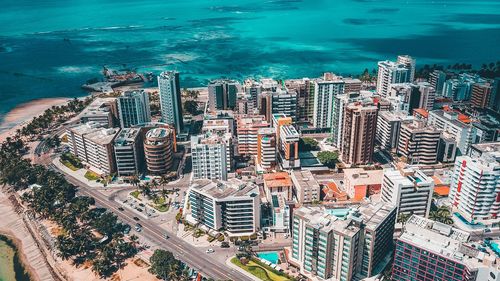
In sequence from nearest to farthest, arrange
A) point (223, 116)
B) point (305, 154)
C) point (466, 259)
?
1. point (466, 259)
2. point (305, 154)
3. point (223, 116)

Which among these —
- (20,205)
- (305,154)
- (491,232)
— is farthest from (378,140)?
(20,205)

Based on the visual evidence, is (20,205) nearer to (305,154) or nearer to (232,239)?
(232,239)

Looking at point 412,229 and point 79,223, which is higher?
point 412,229

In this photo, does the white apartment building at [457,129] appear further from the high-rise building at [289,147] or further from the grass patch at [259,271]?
the grass patch at [259,271]

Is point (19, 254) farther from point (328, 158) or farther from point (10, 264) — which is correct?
point (328, 158)

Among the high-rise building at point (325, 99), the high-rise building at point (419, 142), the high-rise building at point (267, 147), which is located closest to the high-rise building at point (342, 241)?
the high-rise building at point (267, 147)

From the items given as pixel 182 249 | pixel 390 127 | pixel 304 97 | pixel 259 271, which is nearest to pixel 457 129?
pixel 390 127

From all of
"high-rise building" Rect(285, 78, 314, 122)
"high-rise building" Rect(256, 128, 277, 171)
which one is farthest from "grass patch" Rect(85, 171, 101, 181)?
"high-rise building" Rect(285, 78, 314, 122)

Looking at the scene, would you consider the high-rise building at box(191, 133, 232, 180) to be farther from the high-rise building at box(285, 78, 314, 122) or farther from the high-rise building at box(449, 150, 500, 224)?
the high-rise building at box(449, 150, 500, 224)
